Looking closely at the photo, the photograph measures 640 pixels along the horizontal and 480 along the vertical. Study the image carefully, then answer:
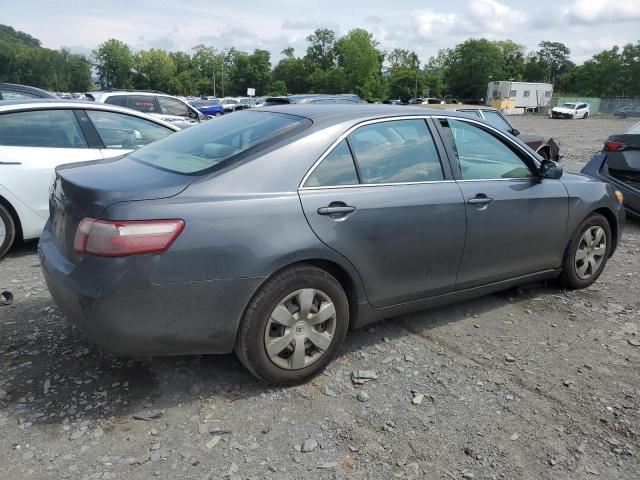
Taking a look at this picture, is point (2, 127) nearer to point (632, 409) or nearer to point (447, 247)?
point (447, 247)

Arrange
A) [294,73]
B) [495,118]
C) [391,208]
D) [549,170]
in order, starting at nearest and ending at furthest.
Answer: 1. [391,208]
2. [549,170]
3. [495,118]
4. [294,73]

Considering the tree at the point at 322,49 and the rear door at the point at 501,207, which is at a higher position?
the tree at the point at 322,49

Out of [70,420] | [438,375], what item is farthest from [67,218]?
[438,375]

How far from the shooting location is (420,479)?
247cm

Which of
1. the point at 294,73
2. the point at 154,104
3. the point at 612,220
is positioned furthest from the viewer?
the point at 294,73

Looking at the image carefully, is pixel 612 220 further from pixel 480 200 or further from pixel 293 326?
pixel 293 326

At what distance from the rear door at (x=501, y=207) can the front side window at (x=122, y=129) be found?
12.0 feet

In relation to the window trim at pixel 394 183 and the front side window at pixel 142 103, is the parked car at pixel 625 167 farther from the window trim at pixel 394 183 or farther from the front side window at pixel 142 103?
the front side window at pixel 142 103

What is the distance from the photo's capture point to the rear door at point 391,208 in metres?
3.13

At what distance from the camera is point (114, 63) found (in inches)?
4830

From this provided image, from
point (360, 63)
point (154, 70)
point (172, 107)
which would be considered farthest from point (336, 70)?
point (172, 107)

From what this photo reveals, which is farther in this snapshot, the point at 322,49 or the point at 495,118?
the point at 322,49

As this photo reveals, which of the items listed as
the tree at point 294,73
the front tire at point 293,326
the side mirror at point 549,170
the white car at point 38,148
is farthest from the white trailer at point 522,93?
the front tire at point 293,326

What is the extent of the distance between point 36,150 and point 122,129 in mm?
918
